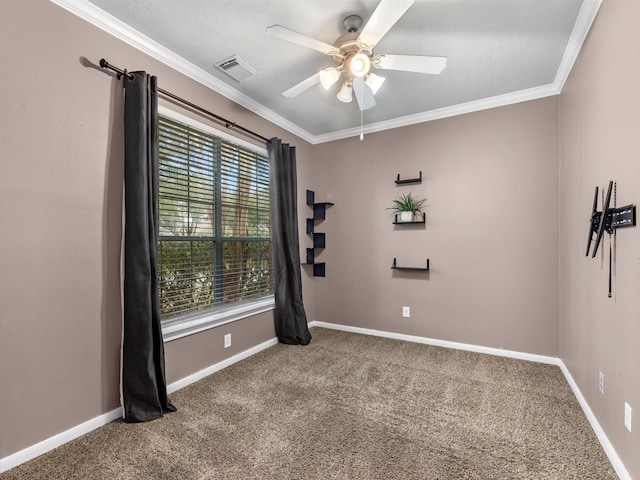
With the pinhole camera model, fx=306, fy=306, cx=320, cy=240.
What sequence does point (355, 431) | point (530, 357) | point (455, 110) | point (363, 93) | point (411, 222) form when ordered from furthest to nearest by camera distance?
point (411, 222) → point (455, 110) → point (530, 357) → point (363, 93) → point (355, 431)

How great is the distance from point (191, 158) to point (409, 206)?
89.8 inches

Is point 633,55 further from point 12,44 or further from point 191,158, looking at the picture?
point 12,44

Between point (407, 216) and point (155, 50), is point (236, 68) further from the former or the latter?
point (407, 216)

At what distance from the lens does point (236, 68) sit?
2512 millimetres

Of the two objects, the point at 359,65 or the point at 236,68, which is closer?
the point at 359,65

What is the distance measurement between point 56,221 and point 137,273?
516 mm

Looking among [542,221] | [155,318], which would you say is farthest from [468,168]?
[155,318]

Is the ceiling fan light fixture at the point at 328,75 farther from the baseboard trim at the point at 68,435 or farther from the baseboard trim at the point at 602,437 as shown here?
the baseboard trim at the point at 602,437

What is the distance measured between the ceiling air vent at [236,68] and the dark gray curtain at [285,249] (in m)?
0.77

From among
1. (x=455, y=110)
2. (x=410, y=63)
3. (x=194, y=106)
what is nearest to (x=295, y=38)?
(x=410, y=63)

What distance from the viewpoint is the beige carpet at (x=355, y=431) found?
61.0 inches

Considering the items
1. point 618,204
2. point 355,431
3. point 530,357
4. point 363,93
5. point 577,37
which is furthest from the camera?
point 530,357

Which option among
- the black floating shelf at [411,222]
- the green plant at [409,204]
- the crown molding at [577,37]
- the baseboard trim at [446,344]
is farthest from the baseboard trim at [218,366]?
the crown molding at [577,37]

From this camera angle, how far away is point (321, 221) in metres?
4.14
